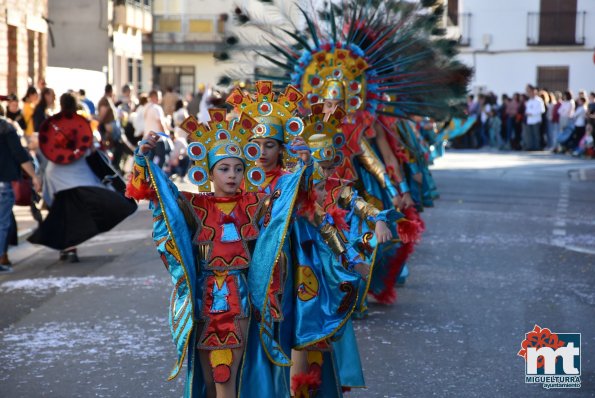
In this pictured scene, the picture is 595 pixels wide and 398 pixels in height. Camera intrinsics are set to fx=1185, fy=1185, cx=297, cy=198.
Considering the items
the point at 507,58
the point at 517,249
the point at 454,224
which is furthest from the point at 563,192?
the point at 507,58

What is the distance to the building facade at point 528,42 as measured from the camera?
4691 cm

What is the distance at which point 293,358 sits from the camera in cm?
602

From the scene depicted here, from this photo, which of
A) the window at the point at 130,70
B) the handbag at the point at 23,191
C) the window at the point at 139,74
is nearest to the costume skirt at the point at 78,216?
the handbag at the point at 23,191

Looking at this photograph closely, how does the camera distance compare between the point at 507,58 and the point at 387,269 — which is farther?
the point at 507,58

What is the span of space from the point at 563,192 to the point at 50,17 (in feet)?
36.8

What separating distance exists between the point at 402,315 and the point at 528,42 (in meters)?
40.2

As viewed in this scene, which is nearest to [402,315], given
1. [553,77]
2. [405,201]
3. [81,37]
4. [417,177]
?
[405,201]

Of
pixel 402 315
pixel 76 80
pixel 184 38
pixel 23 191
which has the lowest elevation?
pixel 402 315

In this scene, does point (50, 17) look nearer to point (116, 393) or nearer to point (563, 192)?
point (563, 192)

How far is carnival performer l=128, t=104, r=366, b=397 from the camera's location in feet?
16.8

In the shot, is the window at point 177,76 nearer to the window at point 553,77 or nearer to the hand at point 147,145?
the window at point 553,77

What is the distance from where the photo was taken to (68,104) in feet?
37.9

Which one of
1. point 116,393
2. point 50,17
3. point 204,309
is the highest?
point 50,17

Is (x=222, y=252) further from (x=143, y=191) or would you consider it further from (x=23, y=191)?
(x=23, y=191)
